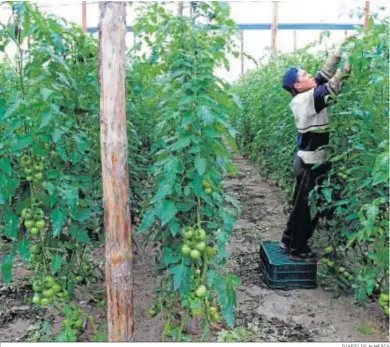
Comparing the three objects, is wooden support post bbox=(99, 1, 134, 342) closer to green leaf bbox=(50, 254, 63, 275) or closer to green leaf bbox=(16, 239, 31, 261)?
green leaf bbox=(50, 254, 63, 275)

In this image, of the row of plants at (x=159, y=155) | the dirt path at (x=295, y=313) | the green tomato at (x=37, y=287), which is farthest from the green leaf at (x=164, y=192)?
the dirt path at (x=295, y=313)

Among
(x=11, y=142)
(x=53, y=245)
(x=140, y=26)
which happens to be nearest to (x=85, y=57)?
(x=140, y=26)

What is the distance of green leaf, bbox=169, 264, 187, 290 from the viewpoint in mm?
2590

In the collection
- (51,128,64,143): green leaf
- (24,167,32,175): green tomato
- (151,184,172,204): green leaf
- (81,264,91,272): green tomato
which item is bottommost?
(81,264,91,272): green tomato

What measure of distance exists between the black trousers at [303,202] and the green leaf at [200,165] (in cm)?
139

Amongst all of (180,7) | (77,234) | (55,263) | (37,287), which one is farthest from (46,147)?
(180,7)

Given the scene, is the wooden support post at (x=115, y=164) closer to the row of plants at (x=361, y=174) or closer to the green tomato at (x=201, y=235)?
the green tomato at (x=201, y=235)

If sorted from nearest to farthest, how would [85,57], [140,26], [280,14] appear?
1. [140,26]
2. [85,57]
3. [280,14]

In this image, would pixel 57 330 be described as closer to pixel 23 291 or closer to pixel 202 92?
pixel 23 291

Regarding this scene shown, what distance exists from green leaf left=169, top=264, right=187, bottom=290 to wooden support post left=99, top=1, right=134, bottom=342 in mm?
250

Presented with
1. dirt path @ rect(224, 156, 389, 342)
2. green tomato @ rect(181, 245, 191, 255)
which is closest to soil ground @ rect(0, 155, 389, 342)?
dirt path @ rect(224, 156, 389, 342)

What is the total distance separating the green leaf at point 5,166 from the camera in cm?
264

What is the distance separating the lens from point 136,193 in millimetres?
3969

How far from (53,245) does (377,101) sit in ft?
7.00
